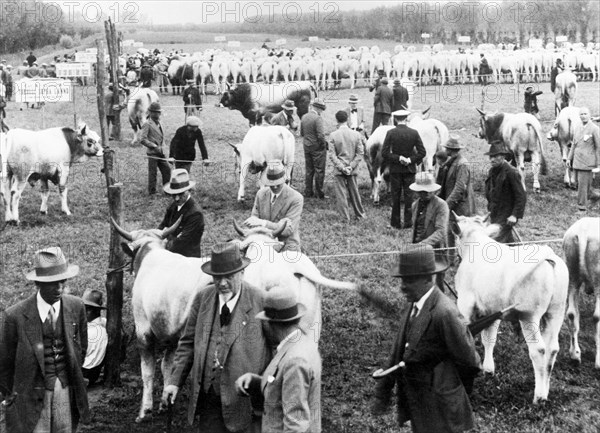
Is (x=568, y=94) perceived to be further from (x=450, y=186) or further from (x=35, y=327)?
(x=35, y=327)

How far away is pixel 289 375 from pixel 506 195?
6717mm

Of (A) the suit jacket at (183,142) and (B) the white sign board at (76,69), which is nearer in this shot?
(A) the suit jacket at (183,142)

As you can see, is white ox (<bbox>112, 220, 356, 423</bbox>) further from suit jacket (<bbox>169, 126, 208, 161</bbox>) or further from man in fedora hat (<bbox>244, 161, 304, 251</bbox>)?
suit jacket (<bbox>169, 126, 208, 161</bbox>)

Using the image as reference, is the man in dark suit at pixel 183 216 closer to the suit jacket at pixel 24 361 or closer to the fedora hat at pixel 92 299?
the fedora hat at pixel 92 299

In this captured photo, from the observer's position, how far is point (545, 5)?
80188mm

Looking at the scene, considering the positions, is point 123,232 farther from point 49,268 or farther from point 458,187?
point 458,187

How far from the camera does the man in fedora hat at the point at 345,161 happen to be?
50.5 ft

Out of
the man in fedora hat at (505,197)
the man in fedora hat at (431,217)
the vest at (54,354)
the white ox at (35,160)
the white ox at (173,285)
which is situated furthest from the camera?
the white ox at (35,160)

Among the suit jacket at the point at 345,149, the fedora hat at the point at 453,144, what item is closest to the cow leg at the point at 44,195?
the suit jacket at the point at 345,149

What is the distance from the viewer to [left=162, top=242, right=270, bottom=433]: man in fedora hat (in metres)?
6.14

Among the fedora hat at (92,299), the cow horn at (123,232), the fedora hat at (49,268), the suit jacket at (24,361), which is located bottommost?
the fedora hat at (92,299)

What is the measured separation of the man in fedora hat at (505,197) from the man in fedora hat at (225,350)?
5691 mm

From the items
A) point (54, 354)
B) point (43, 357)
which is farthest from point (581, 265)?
point (43, 357)

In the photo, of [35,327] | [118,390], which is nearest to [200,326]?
[35,327]
